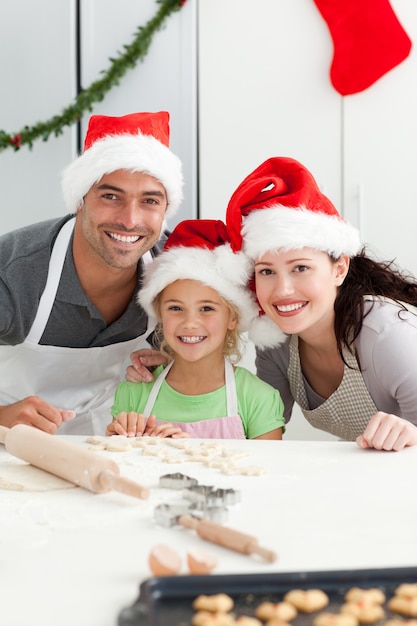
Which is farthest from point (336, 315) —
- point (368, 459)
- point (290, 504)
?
point (290, 504)

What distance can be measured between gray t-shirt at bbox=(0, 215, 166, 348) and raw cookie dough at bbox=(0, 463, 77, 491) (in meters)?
0.81

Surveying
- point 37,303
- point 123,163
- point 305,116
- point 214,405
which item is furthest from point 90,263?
point 305,116

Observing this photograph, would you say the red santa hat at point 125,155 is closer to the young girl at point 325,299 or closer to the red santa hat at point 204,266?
the red santa hat at point 204,266

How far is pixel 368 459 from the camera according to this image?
3.87 feet

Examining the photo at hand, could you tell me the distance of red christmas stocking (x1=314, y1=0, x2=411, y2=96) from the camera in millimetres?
2406

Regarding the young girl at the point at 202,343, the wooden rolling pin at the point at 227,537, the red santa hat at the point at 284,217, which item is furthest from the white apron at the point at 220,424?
the wooden rolling pin at the point at 227,537

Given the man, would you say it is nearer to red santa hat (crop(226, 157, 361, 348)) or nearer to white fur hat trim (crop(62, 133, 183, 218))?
white fur hat trim (crop(62, 133, 183, 218))

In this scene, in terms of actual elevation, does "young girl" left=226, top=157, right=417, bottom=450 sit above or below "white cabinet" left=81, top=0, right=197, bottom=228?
below

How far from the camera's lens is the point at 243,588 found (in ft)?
2.00

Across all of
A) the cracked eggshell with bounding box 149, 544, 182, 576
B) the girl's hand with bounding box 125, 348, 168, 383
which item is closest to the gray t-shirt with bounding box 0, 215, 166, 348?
the girl's hand with bounding box 125, 348, 168, 383

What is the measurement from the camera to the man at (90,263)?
1812mm

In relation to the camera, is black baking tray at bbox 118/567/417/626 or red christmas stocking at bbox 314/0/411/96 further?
red christmas stocking at bbox 314/0/411/96

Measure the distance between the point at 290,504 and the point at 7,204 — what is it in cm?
203

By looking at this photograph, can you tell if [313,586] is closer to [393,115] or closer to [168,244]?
[168,244]
